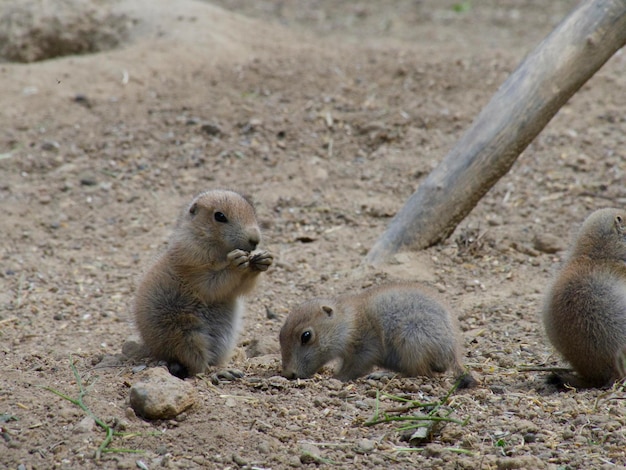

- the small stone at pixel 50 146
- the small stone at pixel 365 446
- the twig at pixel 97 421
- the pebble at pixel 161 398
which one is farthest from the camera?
the small stone at pixel 50 146

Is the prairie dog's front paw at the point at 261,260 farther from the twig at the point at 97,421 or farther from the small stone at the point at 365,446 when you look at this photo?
the small stone at the point at 365,446

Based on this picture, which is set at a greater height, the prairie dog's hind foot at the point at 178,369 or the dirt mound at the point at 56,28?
the dirt mound at the point at 56,28

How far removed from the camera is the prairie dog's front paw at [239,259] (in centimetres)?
553

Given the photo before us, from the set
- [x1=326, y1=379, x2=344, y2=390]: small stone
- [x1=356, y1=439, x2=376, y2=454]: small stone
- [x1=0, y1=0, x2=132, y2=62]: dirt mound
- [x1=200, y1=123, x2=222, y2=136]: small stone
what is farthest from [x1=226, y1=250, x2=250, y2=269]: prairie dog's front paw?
[x1=0, y1=0, x2=132, y2=62]: dirt mound

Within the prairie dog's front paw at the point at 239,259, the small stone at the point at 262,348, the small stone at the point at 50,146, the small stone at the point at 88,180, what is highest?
the prairie dog's front paw at the point at 239,259

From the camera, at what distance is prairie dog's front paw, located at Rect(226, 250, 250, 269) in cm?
553

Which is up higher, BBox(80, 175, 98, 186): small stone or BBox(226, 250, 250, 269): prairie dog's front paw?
BBox(226, 250, 250, 269): prairie dog's front paw

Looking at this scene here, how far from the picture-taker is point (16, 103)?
405 inches

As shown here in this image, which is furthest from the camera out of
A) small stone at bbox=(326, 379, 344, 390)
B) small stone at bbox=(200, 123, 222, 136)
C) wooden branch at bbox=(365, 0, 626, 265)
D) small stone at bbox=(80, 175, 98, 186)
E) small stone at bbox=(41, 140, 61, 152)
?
small stone at bbox=(200, 123, 222, 136)

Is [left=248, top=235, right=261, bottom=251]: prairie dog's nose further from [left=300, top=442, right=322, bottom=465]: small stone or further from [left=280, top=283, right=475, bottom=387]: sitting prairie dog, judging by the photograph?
[left=300, top=442, right=322, bottom=465]: small stone

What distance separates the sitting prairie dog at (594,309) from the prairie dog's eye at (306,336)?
1.54 meters

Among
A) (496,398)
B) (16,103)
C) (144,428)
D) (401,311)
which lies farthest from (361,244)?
(16,103)

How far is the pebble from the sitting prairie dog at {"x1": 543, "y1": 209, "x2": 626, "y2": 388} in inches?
88.6

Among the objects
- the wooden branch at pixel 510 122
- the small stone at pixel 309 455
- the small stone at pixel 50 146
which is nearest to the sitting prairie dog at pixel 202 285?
the small stone at pixel 309 455
